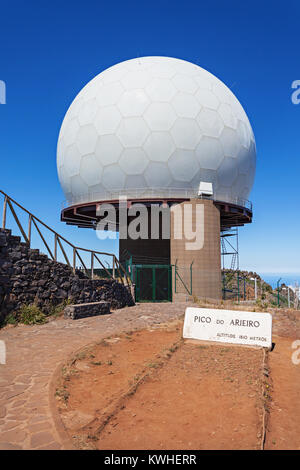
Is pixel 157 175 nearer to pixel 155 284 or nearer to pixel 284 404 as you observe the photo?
pixel 155 284

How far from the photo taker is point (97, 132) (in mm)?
23203

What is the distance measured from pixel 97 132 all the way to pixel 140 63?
722 cm

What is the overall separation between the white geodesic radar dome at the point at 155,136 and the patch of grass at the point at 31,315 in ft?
40.0

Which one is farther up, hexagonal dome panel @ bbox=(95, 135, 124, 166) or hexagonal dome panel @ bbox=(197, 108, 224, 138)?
hexagonal dome panel @ bbox=(197, 108, 224, 138)

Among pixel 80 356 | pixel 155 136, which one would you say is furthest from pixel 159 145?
pixel 80 356

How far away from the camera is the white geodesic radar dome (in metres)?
22.2

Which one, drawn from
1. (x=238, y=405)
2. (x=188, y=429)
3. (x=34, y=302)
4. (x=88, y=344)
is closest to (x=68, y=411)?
(x=188, y=429)

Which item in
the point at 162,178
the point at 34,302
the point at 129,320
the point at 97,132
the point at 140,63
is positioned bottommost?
the point at 129,320

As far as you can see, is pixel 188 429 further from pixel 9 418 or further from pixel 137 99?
pixel 137 99

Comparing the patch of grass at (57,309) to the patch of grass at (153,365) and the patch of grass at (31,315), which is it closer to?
the patch of grass at (31,315)

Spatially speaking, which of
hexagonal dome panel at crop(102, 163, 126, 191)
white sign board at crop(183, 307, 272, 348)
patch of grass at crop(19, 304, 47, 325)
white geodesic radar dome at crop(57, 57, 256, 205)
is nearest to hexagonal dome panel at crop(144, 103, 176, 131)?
white geodesic radar dome at crop(57, 57, 256, 205)

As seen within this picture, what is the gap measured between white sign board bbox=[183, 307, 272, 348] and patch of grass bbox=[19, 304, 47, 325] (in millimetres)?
5874

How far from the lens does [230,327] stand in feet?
31.8

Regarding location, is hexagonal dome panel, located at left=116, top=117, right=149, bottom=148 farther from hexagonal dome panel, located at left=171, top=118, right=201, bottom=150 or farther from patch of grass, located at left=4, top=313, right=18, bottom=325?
patch of grass, located at left=4, top=313, right=18, bottom=325
